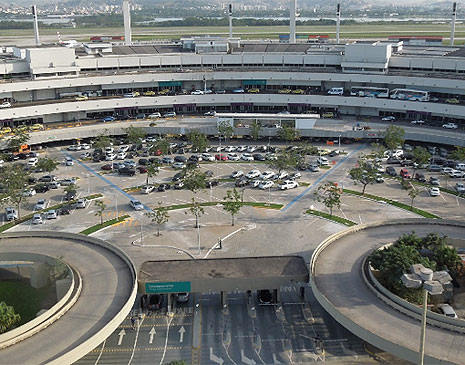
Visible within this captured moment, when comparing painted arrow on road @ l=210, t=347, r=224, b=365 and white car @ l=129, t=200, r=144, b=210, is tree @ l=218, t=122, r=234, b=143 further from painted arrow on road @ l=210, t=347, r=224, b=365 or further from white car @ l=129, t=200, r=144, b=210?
painted arrow on road @ l=210, t=347, r=224, b=365

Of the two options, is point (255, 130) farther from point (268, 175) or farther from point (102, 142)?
point (102, 142)

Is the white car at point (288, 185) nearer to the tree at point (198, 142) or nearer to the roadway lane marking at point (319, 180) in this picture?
the roadway lane marking at point (319, 180)

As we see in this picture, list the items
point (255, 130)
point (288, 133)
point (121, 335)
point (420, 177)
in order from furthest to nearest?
point (255, 130)
point (288, 133)
point (420, 177)
point (121, 335)

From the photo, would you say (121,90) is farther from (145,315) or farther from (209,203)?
(145,315)

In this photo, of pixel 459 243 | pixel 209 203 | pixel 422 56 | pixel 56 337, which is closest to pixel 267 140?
pixel 209 203

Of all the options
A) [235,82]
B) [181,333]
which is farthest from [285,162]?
[235,82]

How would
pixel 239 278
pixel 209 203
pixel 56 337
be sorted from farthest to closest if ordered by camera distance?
pixel 209 203 → pixel 239 278 → pixel 56 337

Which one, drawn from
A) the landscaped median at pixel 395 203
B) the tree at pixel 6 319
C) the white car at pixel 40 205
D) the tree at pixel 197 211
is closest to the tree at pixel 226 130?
Result: the landscaped median at pixel 395 203
